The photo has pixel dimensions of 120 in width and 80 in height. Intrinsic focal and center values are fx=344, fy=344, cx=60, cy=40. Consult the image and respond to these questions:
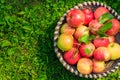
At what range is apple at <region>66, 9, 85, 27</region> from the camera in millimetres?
3152

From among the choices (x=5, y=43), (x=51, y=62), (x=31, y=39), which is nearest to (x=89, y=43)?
(x=51, y=62)

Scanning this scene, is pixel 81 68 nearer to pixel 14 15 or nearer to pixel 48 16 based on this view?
pixel 48 16

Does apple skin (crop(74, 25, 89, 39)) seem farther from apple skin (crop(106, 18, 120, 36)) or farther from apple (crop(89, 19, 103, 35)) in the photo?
apple skin (crop(106, 18, 120, 36))

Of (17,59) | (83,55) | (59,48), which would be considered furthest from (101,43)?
(17,59)

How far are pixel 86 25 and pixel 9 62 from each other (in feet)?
3.11

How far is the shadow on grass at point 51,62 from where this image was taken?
3.62 m

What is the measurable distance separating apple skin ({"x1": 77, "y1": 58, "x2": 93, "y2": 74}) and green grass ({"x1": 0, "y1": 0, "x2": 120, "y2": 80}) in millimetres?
413

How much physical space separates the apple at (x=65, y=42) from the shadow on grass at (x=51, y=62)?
0.44 meters

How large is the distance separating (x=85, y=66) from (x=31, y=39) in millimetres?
793

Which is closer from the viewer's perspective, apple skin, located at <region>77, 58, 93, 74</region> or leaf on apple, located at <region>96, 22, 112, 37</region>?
leaf on apple, located at <region>96, 22, 112, 37</region>

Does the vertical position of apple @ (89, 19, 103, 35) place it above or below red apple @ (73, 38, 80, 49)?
above

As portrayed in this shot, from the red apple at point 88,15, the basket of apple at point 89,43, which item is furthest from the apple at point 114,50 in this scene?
the red apple at point 88,15

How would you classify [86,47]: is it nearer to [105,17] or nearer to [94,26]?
[94,26]

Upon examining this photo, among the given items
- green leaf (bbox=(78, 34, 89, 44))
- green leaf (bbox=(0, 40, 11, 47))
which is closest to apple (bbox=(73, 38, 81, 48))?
green leaf (bbox=(78, 34, 89, 44))
